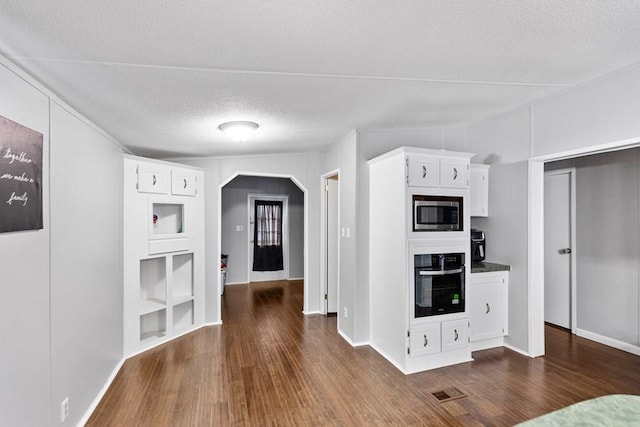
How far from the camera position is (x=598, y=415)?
3.88 feet

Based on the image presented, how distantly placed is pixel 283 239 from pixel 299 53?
569cm

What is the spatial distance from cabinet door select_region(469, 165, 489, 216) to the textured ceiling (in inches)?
34.0

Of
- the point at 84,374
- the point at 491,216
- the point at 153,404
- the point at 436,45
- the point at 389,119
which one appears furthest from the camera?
the point at 491,216

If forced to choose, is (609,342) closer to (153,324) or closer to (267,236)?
(153,324)

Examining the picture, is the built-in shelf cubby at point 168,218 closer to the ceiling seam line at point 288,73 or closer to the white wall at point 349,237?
the white wall at point 349,237

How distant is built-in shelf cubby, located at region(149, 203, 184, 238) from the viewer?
3.88 m

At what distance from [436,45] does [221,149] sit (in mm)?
2875

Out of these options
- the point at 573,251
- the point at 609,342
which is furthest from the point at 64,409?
the point at 573,251

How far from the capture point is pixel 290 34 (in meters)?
1.58

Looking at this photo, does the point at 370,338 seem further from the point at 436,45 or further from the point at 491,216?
the point at 436,45

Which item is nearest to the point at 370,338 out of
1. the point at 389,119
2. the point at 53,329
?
the point at 389,119

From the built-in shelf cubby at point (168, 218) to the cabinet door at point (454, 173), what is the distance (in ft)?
10.2

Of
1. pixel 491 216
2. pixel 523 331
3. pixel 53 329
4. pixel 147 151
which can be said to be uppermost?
pixel 147 151

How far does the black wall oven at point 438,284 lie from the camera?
3020 mm
